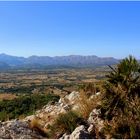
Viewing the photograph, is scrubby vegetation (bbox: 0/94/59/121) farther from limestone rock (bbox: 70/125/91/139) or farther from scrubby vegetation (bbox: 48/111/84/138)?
limestone rock (bbox: 70/125/91/139)

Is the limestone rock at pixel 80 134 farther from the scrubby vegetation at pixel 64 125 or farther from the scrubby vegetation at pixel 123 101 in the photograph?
the scrubby vegetation at pixel 64 125

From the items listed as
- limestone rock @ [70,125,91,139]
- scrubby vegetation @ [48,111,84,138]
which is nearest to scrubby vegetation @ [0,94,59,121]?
scrubby vegetation @ [48,111,84,138]

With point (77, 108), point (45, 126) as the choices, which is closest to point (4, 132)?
point (45, 126)

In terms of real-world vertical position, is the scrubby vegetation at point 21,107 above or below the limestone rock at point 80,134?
below

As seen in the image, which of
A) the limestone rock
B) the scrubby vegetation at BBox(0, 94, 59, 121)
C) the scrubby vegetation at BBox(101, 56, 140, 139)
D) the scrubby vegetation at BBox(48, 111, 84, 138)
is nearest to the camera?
the limestone rock

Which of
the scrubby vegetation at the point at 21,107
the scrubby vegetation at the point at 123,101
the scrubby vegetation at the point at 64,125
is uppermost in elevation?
the scrubby vegetation at the point at 123,101

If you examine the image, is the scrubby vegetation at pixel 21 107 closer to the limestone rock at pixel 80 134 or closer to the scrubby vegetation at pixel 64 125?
the scrubby vegetation at pixel 64 125

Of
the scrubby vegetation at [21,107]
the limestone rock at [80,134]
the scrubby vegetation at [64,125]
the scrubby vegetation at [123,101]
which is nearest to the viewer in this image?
the limestone rock at [80,134]

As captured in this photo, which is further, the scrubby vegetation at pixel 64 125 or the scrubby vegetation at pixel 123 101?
the scrubby vegetation at pixel 64 125

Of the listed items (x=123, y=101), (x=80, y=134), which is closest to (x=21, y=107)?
(x=123, y=101)

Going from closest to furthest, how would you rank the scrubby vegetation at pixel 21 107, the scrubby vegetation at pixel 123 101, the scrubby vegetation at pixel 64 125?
1. the scrubby vegetation at pixel 123 101
2. the scrubby vegetation at pixel 64 125
3. the scrubby vegetation at pixel 21 107

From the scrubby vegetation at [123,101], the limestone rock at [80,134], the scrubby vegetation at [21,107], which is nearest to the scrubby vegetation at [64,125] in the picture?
the limestone rock at [80,134]

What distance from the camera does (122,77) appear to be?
11930 millimetres

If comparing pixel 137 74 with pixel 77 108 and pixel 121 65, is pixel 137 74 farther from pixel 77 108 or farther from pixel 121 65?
pixel 77 108
